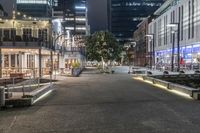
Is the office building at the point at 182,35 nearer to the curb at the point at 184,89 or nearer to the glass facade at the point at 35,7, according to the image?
the curb at the point at 184,89

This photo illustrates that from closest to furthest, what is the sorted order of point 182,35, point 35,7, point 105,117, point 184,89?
point 105,117, point 184,89, point 182,35, point 35,7

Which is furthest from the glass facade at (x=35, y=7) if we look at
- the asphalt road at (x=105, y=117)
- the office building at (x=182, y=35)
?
the asphalt road at (x=105, y=117)

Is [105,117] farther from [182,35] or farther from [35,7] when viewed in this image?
[35,7]

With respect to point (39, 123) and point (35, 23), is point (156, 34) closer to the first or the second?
point (35, 23)

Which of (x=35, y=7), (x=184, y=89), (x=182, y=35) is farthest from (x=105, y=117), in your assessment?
(x=35, y=7)

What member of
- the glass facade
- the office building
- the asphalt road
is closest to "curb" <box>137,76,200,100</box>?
the asphalt road

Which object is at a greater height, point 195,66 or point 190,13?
point 190,13

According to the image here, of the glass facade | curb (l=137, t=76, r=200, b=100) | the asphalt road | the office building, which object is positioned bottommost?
the asphalt road

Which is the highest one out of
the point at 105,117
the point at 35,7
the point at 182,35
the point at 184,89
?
the point at 35,7

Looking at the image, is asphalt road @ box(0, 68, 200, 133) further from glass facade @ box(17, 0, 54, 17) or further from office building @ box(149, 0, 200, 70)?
glass facade @ box(17, 0, 54, 17)

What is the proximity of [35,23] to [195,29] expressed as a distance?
34.6m

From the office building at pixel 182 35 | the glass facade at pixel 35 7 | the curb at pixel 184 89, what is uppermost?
the glass facade at pixel 35 7

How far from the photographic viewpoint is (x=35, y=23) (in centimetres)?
5566

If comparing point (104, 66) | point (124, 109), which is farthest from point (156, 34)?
point (124, 109)
